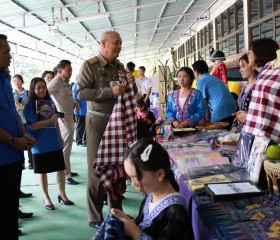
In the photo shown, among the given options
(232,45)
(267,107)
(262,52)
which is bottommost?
(267,107)

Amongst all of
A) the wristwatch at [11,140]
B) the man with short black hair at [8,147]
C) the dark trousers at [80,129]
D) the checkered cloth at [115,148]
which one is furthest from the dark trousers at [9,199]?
the dark trousers at [80,129]

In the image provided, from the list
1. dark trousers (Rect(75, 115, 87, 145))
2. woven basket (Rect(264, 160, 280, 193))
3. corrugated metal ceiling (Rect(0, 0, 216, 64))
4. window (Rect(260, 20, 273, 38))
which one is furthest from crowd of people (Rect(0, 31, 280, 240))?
corrugated metal ceiling (Rect(0, 0, 216, 64))

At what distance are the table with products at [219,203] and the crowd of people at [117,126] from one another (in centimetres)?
14

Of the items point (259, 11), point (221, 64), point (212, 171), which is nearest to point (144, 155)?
point (212, 171)

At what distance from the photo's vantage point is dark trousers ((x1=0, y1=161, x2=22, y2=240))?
1939 millimetres

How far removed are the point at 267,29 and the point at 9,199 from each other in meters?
5.88

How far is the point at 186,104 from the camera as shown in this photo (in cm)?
297

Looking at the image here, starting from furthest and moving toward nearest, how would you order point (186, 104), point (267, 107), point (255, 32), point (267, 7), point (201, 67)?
point (255, 32) → point (267, 7) → point (201, 67) → point (186, 104) → point (267, 107)

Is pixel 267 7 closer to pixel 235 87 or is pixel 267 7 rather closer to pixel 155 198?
pixel 235 87

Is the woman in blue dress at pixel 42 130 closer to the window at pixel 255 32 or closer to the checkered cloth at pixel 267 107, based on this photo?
the checkered cloth at pixel 267 107

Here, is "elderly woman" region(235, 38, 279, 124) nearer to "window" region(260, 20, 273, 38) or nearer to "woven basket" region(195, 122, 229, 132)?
"woven basket" region(195, 122, 229, 132)

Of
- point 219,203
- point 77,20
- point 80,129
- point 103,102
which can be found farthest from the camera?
point 77,20

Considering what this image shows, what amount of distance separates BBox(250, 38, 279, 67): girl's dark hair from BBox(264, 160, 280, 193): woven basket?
0.81 m

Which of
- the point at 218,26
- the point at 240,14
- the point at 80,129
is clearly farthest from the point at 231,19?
the point at 80,129
